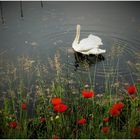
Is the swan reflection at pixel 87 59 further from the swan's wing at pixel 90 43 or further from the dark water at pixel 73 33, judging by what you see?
the swan's wing at pixel 90 43

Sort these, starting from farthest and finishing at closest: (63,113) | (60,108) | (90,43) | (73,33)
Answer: (73,33), (90,43), (63,113), (60,108)

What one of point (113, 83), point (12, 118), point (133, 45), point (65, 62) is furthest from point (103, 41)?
point (12, 118)

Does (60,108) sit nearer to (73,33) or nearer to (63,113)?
(63,113)

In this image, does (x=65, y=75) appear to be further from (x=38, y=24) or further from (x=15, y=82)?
(x=38, y=24)

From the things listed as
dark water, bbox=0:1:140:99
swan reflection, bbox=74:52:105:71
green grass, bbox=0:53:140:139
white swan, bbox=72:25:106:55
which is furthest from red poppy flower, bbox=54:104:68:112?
white swan, bbox=72:25:106:55

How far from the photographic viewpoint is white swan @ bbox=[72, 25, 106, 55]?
6.79 metres

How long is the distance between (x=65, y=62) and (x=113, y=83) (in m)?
1.14

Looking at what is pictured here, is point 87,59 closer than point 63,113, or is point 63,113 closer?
point 63,113

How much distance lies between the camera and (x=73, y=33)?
749 cm

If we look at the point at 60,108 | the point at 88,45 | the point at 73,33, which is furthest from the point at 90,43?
the point at 60,108

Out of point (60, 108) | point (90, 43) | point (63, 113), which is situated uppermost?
point (90, 43)

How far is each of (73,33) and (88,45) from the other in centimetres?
76

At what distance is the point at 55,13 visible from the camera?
8227 mm

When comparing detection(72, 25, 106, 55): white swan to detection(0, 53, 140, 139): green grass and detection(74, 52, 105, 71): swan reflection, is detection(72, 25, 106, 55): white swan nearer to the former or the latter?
detection(74, 52, 105, 71): swan reflection
